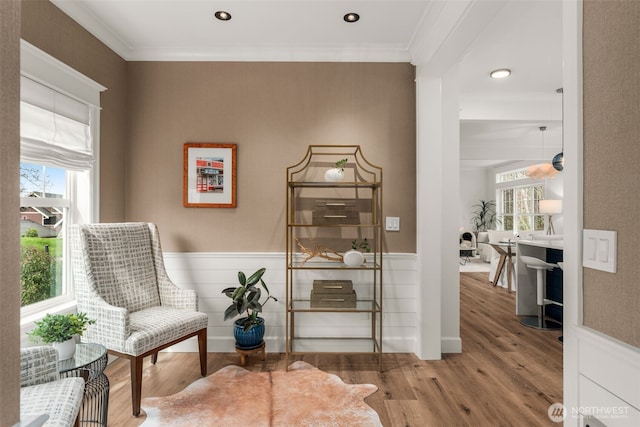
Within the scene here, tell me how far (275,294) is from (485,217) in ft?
29.8

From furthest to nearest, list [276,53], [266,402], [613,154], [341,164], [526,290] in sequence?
[526,290] → [276,53] → [341,164] → [266,402] → [613,154]

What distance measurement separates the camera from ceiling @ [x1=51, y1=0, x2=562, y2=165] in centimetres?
234

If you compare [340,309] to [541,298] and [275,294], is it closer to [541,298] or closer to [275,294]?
[275,294]

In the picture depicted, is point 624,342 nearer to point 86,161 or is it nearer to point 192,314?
point 192,314

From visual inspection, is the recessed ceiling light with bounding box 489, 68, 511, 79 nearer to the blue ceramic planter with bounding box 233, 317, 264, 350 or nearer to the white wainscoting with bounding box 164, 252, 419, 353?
the white wainscoting with bounding box 164, 252, 419, 353

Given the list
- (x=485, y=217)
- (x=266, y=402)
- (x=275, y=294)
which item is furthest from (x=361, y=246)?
(x=485, y=217)

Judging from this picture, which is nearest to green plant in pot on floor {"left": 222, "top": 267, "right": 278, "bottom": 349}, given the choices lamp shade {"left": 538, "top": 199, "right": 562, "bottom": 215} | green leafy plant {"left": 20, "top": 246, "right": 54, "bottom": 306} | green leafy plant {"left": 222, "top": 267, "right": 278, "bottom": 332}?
green leafy plant {"left": 222, "top": 267, "right": 278, "bottom": 332}

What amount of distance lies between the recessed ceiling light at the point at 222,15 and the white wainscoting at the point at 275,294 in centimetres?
181

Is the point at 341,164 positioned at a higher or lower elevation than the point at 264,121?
lower

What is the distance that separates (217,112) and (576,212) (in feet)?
8.72

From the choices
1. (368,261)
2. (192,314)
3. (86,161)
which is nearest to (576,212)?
Result: (368,261)

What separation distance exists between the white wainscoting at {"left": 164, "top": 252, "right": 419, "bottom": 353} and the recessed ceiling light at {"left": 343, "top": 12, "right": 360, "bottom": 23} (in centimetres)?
184

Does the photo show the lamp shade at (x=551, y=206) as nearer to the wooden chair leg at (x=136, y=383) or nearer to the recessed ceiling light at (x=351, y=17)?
the recessed ceiling light at (x=351, y=17)

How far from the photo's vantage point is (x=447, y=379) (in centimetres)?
247
